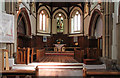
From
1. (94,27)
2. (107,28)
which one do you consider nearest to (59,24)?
→ (94,27)

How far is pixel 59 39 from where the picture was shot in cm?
1620

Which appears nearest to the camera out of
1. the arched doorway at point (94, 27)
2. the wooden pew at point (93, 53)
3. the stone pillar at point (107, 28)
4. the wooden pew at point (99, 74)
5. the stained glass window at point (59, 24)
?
the wooden pew at point (99, 74)

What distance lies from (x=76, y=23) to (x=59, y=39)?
266cm

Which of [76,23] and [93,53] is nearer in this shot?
[93,53]

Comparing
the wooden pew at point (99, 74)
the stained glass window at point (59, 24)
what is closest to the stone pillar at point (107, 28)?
the wooden pew at point (99, 74)

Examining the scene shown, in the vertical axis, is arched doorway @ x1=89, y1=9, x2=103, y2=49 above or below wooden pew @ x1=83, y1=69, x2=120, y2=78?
above

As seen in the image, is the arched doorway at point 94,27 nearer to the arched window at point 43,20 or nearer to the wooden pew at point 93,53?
the wooden pew at point 93,53

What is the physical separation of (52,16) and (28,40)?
5.79m

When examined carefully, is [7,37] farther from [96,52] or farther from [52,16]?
[52,16]

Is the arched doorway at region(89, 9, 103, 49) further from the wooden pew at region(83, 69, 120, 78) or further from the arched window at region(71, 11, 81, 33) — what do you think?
the wooden pew at region(83, 69, 120, 78)

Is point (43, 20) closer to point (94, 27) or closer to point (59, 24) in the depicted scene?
point (59, 24)

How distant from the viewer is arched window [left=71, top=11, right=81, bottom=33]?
623 inches

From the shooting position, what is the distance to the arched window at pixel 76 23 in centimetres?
1584

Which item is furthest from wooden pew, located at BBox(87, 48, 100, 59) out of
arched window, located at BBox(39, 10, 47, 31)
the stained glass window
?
the stained glass window
